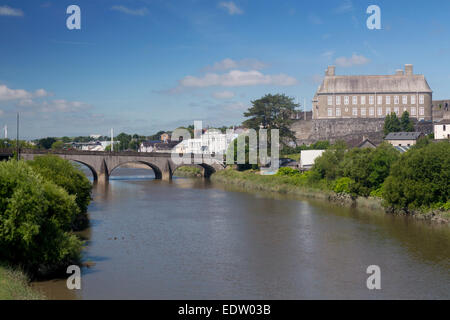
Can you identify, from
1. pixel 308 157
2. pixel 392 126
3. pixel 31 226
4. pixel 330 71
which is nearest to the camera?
pixel 31 226

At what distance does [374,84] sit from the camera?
294 feet

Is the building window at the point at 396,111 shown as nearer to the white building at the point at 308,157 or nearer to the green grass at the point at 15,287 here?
the white building at the point at 308,157

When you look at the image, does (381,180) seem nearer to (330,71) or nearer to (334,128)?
(334,128)

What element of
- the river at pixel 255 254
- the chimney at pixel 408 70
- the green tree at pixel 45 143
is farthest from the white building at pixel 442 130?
the green tree at pixel 45 143

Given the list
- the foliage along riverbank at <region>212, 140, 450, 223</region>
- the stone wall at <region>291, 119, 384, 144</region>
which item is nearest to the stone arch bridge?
the foliage along riverbank at <region>212, 140, 450, 223</region>

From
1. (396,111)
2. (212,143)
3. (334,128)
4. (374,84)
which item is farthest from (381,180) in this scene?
(212,143)

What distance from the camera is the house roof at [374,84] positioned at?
88.0m

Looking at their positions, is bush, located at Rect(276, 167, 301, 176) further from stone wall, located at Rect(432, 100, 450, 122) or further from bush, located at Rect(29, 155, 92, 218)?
stone wall, located at Rect(432, 100, 450, 122)

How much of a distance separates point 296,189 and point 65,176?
1017 inches

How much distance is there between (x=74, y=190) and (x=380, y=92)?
2812 inches

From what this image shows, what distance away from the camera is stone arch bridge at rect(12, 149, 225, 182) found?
2411 inches

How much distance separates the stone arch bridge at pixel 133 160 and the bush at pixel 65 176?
88.4 ft
